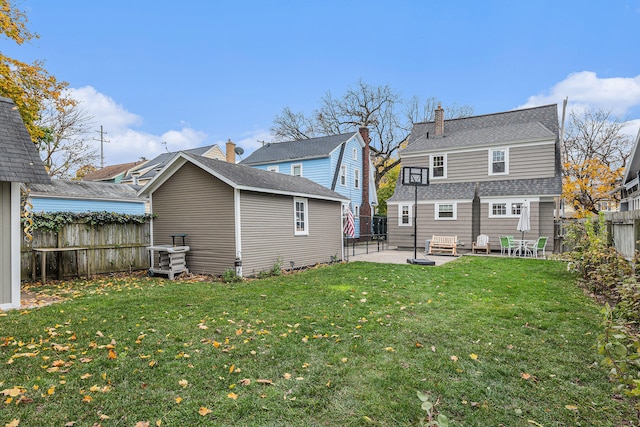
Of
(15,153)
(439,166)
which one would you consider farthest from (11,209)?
(439,166)

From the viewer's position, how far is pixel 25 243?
343 inches

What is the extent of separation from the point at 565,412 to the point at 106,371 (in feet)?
13.9

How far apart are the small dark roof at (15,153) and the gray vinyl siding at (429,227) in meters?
15.6

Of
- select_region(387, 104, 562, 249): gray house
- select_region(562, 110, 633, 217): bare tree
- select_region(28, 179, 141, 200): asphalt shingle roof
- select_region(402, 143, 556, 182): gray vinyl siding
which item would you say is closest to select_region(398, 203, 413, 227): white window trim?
select_region(387, 104, 562, 249): gray house

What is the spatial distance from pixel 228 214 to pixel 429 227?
38.9 feet

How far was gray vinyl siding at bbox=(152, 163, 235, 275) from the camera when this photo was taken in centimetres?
963

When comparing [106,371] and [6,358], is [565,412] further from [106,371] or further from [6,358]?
[6,358]

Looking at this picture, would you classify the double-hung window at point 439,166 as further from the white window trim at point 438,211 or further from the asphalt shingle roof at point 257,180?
the asphalt shingle roof at point 257,180

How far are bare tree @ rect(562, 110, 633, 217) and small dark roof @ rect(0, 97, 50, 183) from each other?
24.3 metres

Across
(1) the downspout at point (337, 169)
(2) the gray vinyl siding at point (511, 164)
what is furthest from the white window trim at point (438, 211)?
(1) the downspout at point (337, 169)

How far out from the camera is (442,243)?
52.6ft

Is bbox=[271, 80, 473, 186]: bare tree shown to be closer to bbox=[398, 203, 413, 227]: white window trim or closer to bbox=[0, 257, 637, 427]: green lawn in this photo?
bbox=[398, 203, 413, 227]: white window trim

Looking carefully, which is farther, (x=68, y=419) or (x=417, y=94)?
(x=417, y=94)

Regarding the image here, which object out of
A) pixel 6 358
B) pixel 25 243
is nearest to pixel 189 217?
pixel 25 243
